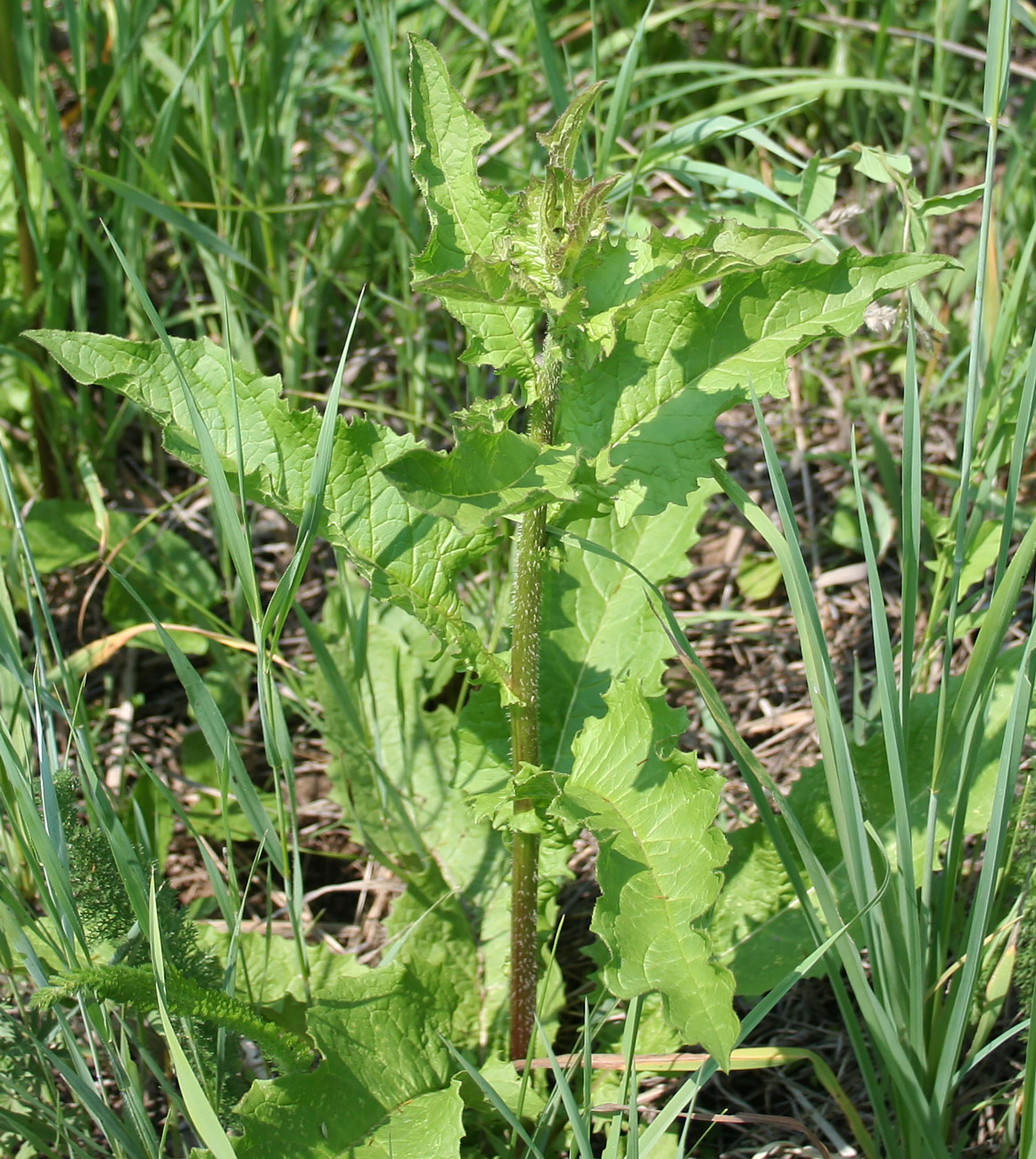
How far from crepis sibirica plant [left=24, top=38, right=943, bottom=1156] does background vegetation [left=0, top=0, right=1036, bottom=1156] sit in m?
0.14

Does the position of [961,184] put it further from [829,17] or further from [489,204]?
[489,204]

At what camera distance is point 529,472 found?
1463 millimetres

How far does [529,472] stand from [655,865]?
0.58 metres

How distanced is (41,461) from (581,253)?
2081 millimetres

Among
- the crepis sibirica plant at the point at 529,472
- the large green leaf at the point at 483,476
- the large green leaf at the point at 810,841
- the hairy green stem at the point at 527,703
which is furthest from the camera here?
the large green leaf at the point at 810,841

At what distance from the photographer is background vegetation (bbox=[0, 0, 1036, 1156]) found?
173 centimetres

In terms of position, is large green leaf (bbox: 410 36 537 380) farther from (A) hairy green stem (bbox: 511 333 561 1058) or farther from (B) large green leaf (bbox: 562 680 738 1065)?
(B) large green leaf (bbox: 562 680 738 1065)

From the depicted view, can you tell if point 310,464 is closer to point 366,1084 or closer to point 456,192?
point 456,192

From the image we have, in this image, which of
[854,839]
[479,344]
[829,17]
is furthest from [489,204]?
[829,17]

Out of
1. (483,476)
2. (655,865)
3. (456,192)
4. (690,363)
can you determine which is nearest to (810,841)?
(655,865)

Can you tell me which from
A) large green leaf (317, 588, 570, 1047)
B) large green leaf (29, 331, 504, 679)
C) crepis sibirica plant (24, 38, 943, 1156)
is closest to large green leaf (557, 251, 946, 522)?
crepis sibirica plant (24, 38, 943, 1156)

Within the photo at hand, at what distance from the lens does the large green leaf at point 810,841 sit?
6.77 feet

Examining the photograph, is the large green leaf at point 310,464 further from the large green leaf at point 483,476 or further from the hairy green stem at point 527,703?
the large green leaf at point 483,476

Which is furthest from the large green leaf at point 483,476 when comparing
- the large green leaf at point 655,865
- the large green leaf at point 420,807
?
the large green leaf at point 420,807
